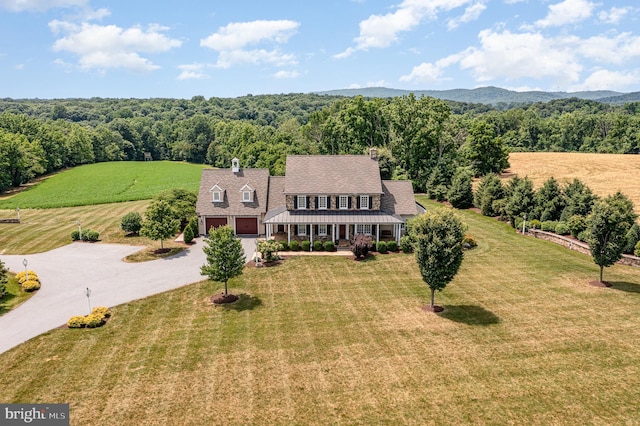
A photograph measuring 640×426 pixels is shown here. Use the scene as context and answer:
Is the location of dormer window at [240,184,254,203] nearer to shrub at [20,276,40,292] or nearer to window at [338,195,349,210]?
window at [338,195,349,210]

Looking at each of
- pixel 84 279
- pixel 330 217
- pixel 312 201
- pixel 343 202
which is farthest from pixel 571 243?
pixel 84 279

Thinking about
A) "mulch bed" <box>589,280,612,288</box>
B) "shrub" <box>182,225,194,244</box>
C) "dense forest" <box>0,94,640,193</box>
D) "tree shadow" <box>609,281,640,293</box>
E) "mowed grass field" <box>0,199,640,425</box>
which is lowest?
"mowed grass field" <box>0,199,640,425</box>

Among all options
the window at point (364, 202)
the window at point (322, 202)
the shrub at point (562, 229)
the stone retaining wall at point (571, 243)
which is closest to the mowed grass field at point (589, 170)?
the shrub at point (562, 229)

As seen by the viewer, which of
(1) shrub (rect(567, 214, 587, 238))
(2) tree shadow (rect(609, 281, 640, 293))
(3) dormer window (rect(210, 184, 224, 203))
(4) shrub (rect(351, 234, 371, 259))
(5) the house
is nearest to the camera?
(2) tree shadow (rect(609, 281, 640, 293))

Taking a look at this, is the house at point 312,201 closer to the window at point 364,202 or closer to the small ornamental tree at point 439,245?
the window at point 364,202

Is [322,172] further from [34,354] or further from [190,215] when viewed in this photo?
[34,354]

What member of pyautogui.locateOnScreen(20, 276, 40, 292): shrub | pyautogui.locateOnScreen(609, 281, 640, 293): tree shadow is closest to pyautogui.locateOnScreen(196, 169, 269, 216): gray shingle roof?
pyautogui.locateOnScreen(20, 276, 40, 292): shrub
